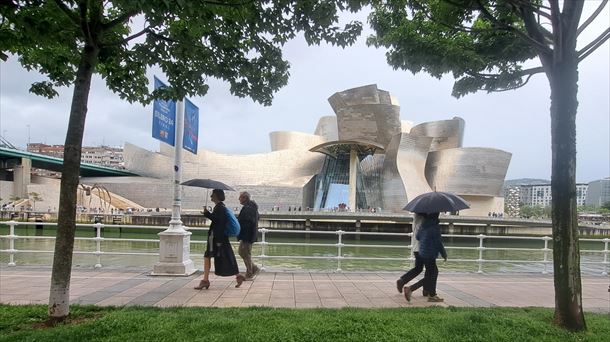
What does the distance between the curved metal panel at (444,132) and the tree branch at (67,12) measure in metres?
61.2

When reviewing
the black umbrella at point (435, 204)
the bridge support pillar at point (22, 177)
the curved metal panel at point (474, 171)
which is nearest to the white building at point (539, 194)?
the curved metal panel at point (474, 171)

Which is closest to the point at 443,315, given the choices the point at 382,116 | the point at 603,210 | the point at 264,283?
Answer: the point at 264,283

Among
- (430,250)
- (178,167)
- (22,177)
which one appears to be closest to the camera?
(430,250)

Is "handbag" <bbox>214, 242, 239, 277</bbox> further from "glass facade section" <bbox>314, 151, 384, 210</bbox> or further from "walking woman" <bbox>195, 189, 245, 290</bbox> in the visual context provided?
"glass facade section" <bbox>314, 151, 384, 210</bbox>

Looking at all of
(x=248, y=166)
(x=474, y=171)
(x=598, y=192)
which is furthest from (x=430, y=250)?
(x=598, y=192)

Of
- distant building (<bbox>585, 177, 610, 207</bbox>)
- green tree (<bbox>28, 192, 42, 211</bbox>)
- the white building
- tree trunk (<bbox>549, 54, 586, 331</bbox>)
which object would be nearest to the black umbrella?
tree trunk (<bbox>549, 54, 586, 331</bbox>)

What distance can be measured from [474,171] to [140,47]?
6010 cm

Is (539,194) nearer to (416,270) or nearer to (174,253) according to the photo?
(416,270)

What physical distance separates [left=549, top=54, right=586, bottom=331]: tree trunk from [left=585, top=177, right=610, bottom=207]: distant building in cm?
14535

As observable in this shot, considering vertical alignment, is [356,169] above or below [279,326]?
above

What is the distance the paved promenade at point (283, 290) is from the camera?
21.6 feet

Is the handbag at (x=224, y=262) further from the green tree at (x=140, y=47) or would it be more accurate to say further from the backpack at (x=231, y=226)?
the green tree at (x=140, y=47)

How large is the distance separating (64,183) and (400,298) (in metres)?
5.18

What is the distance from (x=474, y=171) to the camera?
60.4 m
